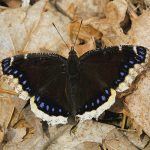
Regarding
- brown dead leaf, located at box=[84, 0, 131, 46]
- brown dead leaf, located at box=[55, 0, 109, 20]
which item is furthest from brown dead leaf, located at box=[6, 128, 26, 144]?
brown dead leaf, located at box=[55, 0, 109, 20]

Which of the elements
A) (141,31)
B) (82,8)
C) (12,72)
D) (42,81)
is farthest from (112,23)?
(12,72)

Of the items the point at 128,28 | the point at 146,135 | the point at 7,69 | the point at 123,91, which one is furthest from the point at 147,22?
the point at 7,69

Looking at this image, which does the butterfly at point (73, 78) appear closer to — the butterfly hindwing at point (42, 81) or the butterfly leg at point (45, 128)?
the butterfly hindwing at point (42, 81)

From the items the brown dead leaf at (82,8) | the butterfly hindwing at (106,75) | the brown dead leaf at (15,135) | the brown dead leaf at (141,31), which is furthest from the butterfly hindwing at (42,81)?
the brown dead leaf at (82,8)

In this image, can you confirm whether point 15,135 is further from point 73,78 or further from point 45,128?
point 73,78

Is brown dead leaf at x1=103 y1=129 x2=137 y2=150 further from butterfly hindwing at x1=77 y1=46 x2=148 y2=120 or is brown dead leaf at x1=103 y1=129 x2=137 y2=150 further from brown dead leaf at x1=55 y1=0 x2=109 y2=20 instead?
brown dead leaf at x1=55 y1=0 x2=109 y2=20

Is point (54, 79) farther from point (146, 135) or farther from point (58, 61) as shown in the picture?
point (146, 135)

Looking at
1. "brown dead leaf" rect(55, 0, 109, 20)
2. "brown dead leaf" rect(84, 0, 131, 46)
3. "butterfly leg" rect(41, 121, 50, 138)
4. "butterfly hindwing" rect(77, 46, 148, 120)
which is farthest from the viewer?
"brown dead leaf" rect(55, 0, 109, 20)
